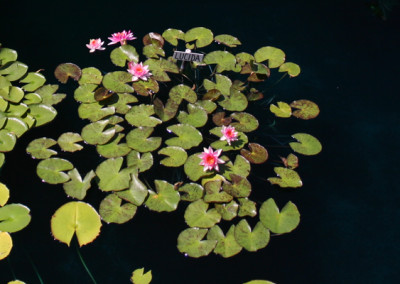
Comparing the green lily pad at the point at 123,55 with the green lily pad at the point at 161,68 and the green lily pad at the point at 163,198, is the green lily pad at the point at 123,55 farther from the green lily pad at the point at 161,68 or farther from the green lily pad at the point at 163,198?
the green lily pad at the point at 163,198

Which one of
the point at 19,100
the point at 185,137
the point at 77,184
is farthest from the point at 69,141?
the point at 185,137

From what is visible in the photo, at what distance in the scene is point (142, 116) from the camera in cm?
236

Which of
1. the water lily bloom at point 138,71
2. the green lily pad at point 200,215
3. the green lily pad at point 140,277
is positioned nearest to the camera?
the green lily pad at point 140,277

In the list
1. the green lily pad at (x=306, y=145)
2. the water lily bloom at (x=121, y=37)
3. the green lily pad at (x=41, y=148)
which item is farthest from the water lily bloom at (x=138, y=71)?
the green lily pad at (x=306, y=145)

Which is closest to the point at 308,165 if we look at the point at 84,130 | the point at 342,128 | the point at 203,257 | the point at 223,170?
the point at 342,128

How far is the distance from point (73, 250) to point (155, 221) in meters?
0.41

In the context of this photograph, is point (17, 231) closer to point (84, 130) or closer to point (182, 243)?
point (84, 130)

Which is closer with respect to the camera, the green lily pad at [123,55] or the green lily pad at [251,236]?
the green lily pad at [251,236]

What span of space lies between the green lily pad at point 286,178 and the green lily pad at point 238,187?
0.17m

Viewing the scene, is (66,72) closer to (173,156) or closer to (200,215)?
(173,156)

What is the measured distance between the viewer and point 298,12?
3256 millimetres

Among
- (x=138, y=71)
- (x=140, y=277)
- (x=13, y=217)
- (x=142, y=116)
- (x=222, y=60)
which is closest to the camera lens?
(x=140, y=277)

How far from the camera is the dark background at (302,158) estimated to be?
201cm

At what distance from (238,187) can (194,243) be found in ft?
1.15
